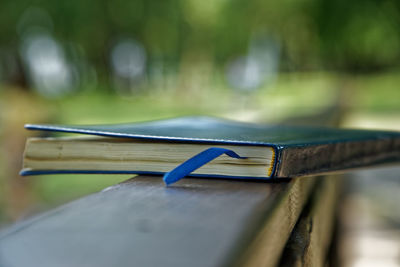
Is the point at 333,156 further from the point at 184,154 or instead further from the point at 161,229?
the point at 161,229

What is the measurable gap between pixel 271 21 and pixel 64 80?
410cm

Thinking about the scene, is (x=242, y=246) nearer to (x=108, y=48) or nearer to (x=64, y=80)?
(x=108, y=48)

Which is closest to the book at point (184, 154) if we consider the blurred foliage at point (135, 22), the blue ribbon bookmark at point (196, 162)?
the blue ribbon bookmark at point (196, 162)

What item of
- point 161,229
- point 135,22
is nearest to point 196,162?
point 161,229

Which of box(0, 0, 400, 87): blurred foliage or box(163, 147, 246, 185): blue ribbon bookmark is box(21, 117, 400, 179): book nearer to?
box(163, 147, 246, 185): blue ribbon bookmark

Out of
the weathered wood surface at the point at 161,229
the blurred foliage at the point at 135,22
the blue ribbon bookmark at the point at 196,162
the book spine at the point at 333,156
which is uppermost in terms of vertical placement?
the blurred foliage at the point at 135,22

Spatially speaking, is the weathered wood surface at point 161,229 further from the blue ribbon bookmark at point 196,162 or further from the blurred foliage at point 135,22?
the blurred foliage at point 135,22

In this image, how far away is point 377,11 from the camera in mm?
3455

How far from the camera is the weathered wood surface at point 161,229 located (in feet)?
1.13

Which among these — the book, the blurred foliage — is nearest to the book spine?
the book

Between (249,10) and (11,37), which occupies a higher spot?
(249,10)

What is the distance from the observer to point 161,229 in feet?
1.32

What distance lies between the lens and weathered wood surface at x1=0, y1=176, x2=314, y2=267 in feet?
1.13

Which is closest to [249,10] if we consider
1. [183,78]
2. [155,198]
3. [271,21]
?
[271,21]
